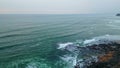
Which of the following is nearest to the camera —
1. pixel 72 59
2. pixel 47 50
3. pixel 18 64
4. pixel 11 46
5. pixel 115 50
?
pixel 18 64

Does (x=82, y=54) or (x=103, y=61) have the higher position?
(x=103, y=61)

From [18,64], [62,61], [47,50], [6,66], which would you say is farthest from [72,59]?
[6,66]

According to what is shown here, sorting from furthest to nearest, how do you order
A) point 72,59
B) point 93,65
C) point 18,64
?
point 72,59
point 18,64
point 93,65

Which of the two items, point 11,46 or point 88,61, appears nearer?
point 88,61

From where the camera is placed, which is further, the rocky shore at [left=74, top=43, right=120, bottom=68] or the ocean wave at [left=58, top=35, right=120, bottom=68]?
the ocean wave at [left=58, top=35, right=120, bottom=68]

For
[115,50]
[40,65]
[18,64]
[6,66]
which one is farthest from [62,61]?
[115,50]

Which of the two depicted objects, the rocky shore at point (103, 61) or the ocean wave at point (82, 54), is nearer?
the rocky shore at point (103, 61)

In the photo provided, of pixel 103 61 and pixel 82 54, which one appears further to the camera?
pixel 82 54

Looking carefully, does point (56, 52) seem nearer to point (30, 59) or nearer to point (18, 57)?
point (30, 59)

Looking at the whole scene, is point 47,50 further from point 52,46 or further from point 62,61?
point 62,61
